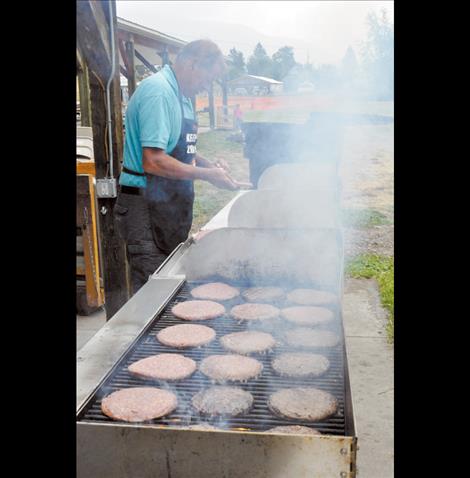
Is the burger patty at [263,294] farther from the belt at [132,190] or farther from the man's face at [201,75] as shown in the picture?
the man's face at [201,75]

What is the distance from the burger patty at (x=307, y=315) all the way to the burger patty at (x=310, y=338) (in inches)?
2.6

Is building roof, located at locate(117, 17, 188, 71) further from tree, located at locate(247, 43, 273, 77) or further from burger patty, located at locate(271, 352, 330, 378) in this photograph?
burger patty, located at locate(271, 352, 330, 378)

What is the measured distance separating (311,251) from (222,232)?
0.64 metres

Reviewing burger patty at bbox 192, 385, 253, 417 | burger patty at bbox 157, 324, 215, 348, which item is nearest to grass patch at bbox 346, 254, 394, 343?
burger patty at bbox 157, 324, 215, 348

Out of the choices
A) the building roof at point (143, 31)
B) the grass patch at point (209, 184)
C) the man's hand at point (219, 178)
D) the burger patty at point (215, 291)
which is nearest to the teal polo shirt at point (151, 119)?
the man's hand at point (219, 178)

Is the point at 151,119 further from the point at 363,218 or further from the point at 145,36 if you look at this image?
the point at 363,218

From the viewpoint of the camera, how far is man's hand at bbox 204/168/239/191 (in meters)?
3.95

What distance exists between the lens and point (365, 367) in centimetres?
468

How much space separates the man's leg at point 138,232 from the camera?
161 inches

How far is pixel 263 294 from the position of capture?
3529 mm

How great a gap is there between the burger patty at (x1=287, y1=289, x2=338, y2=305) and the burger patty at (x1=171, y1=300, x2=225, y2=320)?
0.51 meters

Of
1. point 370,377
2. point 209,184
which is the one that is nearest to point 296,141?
point 370,377
